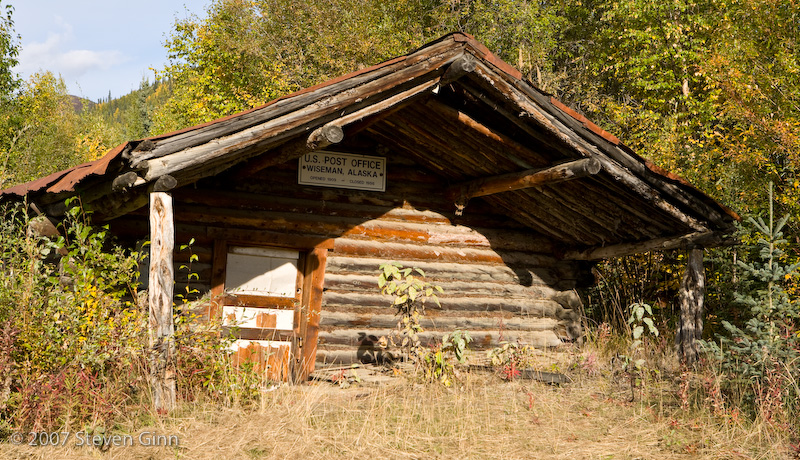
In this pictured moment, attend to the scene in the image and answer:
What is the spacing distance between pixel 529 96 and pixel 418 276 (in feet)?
9.51

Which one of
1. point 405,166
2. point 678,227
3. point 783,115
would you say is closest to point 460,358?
point 405,166

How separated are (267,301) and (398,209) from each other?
2.12m

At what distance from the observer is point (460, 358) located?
6.94 meters

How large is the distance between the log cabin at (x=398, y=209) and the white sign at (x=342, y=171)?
19 millimetres

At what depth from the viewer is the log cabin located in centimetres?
598

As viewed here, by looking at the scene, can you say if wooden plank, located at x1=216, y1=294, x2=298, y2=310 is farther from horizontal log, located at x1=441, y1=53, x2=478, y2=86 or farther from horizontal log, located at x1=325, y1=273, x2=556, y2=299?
horizontal log, located at x1=441, y1=53, x2=478, y2=86

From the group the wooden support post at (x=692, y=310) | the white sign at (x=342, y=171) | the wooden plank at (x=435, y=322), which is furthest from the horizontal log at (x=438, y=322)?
the wooden support post at (x=692, y=310)

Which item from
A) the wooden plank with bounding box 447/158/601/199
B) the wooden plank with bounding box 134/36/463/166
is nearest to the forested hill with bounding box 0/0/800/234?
the wooden plank with bounding box 447/158/601/199

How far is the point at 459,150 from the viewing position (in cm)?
765

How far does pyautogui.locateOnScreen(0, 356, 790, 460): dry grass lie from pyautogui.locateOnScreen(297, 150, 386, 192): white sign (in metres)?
2.66

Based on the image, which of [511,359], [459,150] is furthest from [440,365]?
[459,150]

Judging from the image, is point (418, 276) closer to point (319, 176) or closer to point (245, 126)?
point (319, 176)

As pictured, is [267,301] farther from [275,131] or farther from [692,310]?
[692,310]

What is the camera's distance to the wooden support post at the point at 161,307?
203 inches
